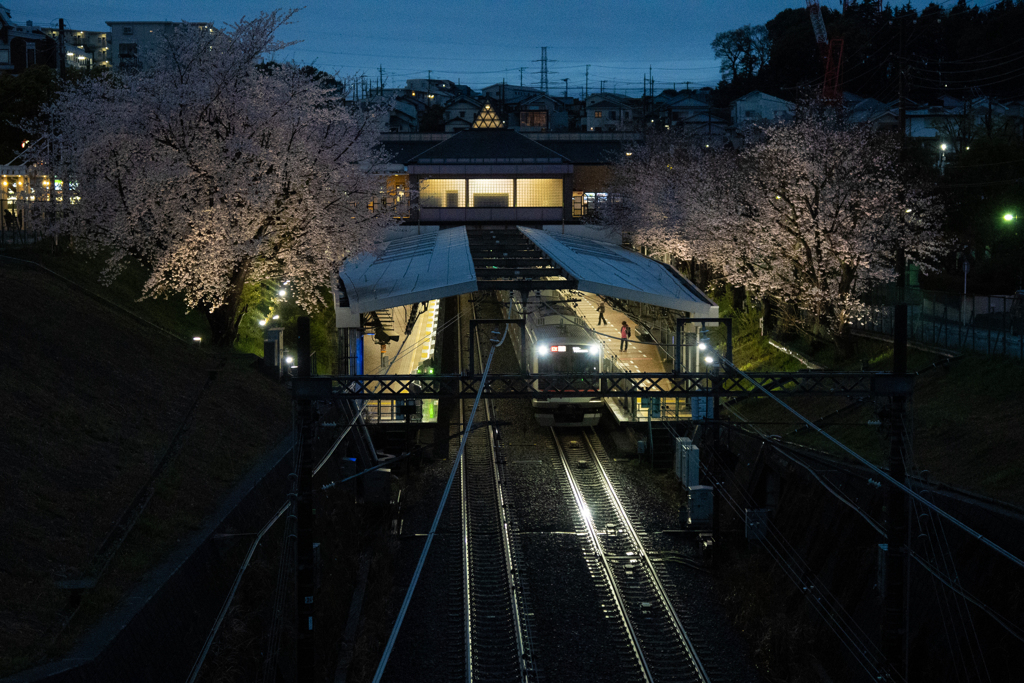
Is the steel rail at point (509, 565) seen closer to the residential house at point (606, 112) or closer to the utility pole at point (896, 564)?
the utility pole at point (896, 564)

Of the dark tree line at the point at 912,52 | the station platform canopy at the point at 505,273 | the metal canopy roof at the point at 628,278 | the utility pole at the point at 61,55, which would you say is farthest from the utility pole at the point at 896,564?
the dark tree line at the point at 912,52

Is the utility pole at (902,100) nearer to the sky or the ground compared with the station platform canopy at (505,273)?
nearer to the sky

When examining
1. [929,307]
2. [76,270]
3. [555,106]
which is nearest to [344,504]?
[76,270]

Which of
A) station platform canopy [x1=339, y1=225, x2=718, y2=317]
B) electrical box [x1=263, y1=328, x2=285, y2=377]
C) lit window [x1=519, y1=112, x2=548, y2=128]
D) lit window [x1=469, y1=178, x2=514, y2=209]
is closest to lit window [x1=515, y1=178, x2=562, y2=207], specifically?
lit window [x1=469, y1=178, x2=514, y2=209]

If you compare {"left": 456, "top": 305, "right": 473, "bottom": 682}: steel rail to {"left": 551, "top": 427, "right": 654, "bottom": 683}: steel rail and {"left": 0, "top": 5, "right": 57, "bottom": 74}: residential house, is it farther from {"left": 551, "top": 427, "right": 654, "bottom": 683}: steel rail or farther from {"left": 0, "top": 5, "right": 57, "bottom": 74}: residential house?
{"left": 0, "top": 5, "right": 57, "bottom": 74}: residential house

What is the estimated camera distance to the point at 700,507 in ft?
58.8

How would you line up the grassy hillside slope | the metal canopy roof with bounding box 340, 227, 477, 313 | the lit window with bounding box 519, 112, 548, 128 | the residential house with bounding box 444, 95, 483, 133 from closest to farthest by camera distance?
the grassy hillside slope < the metal canopy roof with bounding box 340, 227, 477, 313 < the lit window with bounding box 519, 112, 548, 128 < the residential house with bounding box 444, 95, 483, 133

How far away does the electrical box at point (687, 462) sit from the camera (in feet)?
64.8

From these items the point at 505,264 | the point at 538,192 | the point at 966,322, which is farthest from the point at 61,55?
the point at 966,322

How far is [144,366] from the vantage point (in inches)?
732

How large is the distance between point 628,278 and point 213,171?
33.2 feet

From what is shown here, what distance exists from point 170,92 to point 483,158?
25.3 metres

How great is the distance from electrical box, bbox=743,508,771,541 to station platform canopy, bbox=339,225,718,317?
576cm

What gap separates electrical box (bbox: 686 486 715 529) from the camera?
17.9 m
